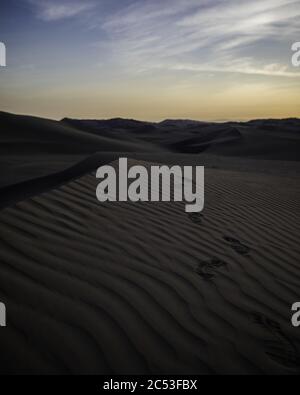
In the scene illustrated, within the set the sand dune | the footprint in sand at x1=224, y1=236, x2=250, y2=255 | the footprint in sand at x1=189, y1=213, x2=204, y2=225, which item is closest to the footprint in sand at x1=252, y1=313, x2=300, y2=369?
the sand dune

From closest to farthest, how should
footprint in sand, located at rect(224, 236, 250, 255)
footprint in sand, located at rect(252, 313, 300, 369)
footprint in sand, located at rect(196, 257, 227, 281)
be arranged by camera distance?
footprint in sand, located at rect(252, 313, 300, 369) < footprint in sand, located at rect(196, 257, 227, 281) < footprint in sand, located at rect(224, 236, 250, 255)

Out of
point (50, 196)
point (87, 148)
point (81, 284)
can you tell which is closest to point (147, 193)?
point (50, 196)

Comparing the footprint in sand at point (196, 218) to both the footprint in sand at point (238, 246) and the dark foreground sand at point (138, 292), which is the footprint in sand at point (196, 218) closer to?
the dark foreground sand at point (138, 292)

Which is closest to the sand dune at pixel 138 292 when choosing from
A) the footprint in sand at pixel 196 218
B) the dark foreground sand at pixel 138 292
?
the dark foreground sand at pixel 138 292

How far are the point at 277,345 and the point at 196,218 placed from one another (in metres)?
2.65

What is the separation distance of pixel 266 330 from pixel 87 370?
1.47 m

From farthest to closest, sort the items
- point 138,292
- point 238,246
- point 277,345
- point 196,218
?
1. point 196,218
2. point 238,246
3. point 138,292
4. point 277,345

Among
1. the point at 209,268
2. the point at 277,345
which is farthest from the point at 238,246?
the point at 277,345

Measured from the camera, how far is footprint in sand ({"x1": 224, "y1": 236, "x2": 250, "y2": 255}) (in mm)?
4113

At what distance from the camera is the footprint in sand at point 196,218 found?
16.2ft

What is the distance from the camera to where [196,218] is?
16.7 ft

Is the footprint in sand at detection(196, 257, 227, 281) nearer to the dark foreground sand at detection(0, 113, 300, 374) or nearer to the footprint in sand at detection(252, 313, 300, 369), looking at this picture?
the dark foreground sand at detection(0, 113, 300, 374)

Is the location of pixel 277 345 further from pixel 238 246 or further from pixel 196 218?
pixel 196 218

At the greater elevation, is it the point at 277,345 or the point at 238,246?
the point at 238,246
